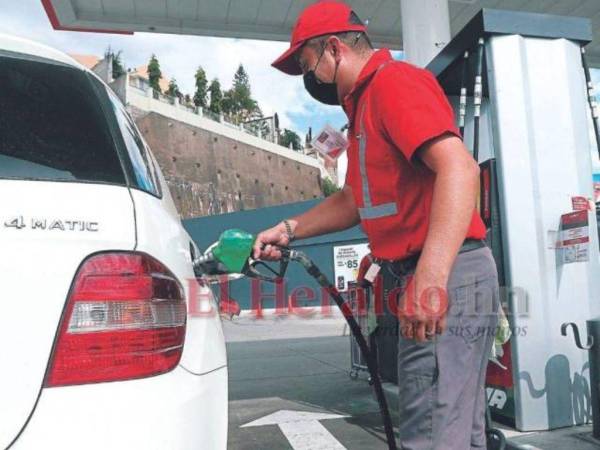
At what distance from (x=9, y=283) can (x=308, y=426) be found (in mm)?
3699

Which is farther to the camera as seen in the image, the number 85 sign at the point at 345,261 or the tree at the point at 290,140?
the tree at the point at 290,140

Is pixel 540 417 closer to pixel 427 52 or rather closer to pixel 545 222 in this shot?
pixel 545 222

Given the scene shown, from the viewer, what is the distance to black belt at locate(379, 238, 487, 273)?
186cm

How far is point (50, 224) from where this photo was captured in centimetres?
137

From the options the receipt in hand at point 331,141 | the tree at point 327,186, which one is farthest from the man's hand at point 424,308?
the tree at point 327,186

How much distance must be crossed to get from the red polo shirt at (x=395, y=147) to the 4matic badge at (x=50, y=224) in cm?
89

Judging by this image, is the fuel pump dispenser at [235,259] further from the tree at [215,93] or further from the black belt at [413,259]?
the tree at [215,93]

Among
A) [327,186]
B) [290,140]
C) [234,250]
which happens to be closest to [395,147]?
[234,250]

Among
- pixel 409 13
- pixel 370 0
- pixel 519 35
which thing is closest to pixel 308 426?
pixel 519 35

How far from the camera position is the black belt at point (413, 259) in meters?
1.86

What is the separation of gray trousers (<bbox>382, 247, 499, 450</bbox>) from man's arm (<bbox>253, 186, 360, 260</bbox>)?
Result: 765 millimetres

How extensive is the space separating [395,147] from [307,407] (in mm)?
4004

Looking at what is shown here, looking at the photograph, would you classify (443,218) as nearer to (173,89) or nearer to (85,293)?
(85,293)

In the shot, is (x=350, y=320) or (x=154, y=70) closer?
(x=350, y=320)
